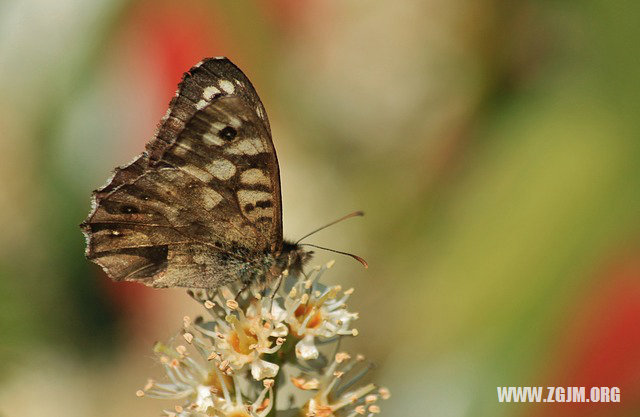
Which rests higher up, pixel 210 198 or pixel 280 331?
pixel 210 198

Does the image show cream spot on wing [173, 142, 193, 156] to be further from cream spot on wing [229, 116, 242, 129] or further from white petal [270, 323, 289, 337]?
white petal [270, 323, 289, 337]

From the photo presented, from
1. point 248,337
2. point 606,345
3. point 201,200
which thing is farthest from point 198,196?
point 606,345

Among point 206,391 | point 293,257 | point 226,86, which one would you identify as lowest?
point 206,391

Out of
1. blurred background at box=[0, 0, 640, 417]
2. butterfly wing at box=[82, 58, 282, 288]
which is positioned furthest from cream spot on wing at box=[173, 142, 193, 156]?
blurred background at box=[0, 0, 640, 417]

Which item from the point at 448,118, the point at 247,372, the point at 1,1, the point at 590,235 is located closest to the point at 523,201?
the point at 590,235

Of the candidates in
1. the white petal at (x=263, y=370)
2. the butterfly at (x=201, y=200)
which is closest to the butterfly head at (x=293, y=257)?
the butterfly at (x=201, y=200)

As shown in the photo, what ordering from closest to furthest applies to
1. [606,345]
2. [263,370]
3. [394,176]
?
[263,370], [606,345], [394,176]

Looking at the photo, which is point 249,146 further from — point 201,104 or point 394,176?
point 394,176

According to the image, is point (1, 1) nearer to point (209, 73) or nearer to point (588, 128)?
point (209, 73)
